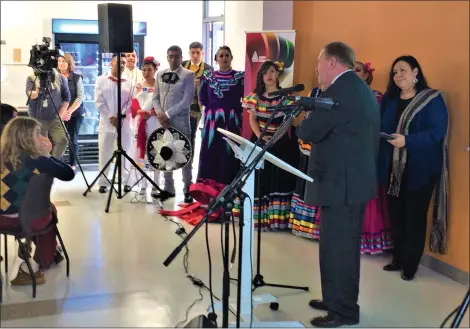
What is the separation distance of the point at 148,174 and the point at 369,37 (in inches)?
103

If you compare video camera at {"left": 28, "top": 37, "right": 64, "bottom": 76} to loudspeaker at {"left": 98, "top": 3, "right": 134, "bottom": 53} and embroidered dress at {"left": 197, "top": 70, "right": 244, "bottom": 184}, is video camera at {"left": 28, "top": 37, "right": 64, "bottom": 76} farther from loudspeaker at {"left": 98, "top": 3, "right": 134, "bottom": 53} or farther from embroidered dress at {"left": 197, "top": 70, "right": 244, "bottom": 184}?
embroidered dress at {"left": 197, "top": 70, "right": 244, "bottom": 184}

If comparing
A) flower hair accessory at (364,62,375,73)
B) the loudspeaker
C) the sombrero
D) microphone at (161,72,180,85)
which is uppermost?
the loudspeaker

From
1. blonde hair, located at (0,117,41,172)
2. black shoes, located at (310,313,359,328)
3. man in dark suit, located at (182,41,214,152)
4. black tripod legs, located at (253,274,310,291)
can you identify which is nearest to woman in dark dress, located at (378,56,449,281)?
black tripod legs, located at (253,274,310,291)

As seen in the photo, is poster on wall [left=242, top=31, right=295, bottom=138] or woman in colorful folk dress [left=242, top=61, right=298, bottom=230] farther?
poster on wall [left=242, top=31, right=295, bottom=138]

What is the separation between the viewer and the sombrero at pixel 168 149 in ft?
15.2

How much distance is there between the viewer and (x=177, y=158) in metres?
4.67

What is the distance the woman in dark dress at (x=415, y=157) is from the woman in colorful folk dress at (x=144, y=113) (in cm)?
247

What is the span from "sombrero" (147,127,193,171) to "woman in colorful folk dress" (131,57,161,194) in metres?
0.34

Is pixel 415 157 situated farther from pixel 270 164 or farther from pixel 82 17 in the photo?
pixel 82 17

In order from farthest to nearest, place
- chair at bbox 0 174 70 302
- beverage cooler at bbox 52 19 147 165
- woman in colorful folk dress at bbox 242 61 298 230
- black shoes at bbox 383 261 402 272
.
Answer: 1. beverage cooler at bbox 52 19 147 165
2. woman in colorful folk dress at bbox 242 61 298 230
3. black shoes at bbox 383 261 402 272
4. chair at bbox 0 174 70 302

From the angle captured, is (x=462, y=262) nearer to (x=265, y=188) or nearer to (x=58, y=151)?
(x=265, y=188)

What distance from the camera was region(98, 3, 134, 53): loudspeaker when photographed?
452 cm

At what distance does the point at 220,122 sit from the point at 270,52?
0.75m

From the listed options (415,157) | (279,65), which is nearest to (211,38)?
(279,65)
